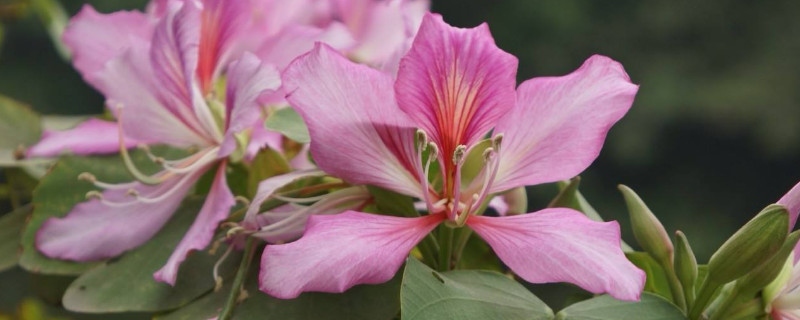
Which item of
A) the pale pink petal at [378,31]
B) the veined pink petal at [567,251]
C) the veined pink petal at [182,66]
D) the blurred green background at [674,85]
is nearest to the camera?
the veined pink petal at [567,251]

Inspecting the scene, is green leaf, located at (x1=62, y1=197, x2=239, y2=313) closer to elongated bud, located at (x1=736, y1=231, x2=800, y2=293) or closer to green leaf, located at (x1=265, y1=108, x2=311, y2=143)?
green leaf, located at (x1=265, y1=108, x2=311, y2=143)

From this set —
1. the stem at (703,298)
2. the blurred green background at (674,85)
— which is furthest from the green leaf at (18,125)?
the blurred green background at (674,85)

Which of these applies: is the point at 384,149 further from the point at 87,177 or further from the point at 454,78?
the point at 87,177

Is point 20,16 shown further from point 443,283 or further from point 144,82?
point 443,283

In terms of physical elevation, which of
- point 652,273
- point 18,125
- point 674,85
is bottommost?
point 674,85

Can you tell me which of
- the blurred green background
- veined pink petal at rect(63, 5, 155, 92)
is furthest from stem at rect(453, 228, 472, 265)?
the blurred green background

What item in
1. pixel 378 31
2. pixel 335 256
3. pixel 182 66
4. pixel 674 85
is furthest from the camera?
pixel 674 85

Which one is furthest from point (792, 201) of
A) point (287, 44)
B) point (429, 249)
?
point (287, 44)

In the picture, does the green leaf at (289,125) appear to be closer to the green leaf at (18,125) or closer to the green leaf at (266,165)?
the green leaf at (266,165)
